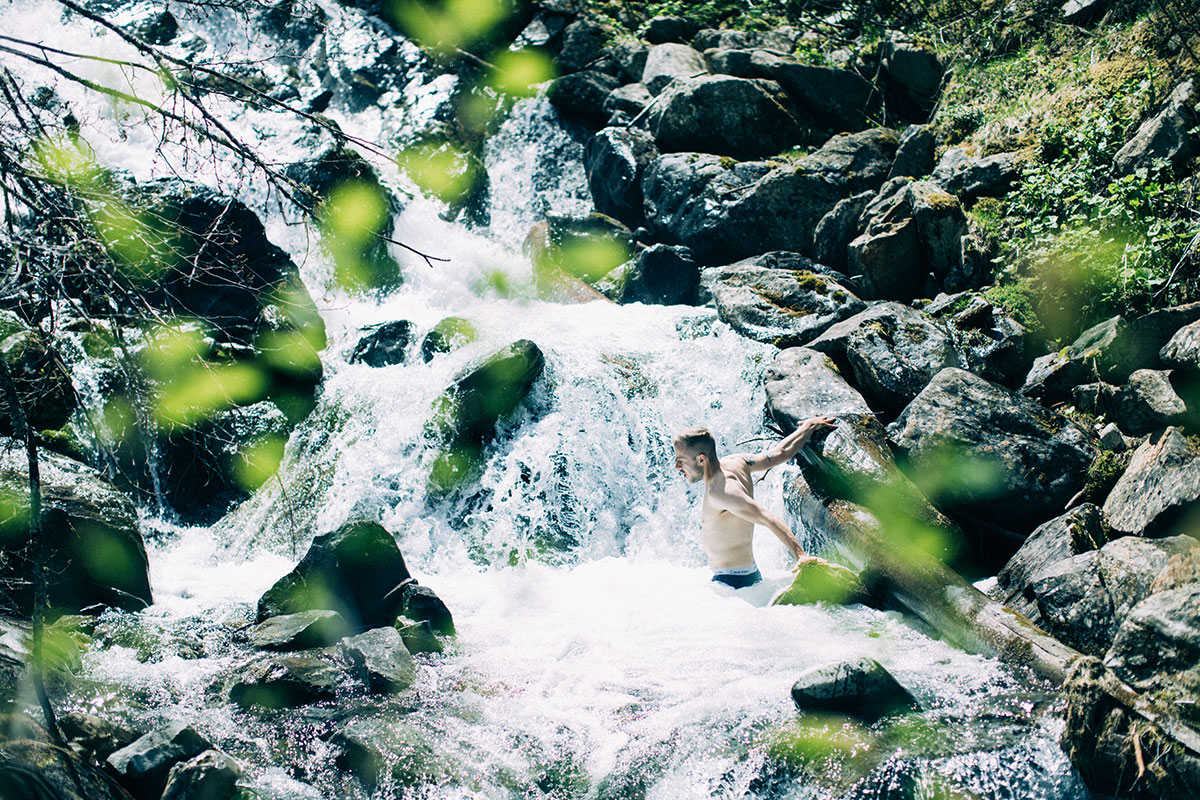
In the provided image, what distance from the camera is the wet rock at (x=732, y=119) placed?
13.3 metres

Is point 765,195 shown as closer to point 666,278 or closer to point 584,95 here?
point 666,278

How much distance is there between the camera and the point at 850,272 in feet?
35.0

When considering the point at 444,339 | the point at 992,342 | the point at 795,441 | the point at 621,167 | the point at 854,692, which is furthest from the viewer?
the point at 621,167

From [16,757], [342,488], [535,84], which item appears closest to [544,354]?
[342,488]

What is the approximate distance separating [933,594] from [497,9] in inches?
679

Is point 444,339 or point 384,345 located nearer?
point 444,339

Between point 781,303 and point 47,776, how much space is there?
27.6 ft

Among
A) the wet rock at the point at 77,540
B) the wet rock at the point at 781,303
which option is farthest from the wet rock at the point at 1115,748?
the wet rock at the point at 77,540

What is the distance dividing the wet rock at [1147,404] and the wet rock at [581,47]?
12949 millimetres

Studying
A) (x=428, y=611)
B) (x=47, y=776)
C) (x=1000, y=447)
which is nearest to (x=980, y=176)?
(x=1000, y=447)

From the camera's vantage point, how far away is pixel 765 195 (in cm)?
1186

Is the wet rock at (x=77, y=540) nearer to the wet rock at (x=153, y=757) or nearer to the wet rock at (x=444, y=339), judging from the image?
the wet rock at (x=153, y=757)

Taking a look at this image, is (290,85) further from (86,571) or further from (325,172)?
(86,571)

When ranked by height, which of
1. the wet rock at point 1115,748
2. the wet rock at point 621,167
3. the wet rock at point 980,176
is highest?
the wet rock at point 621,167
